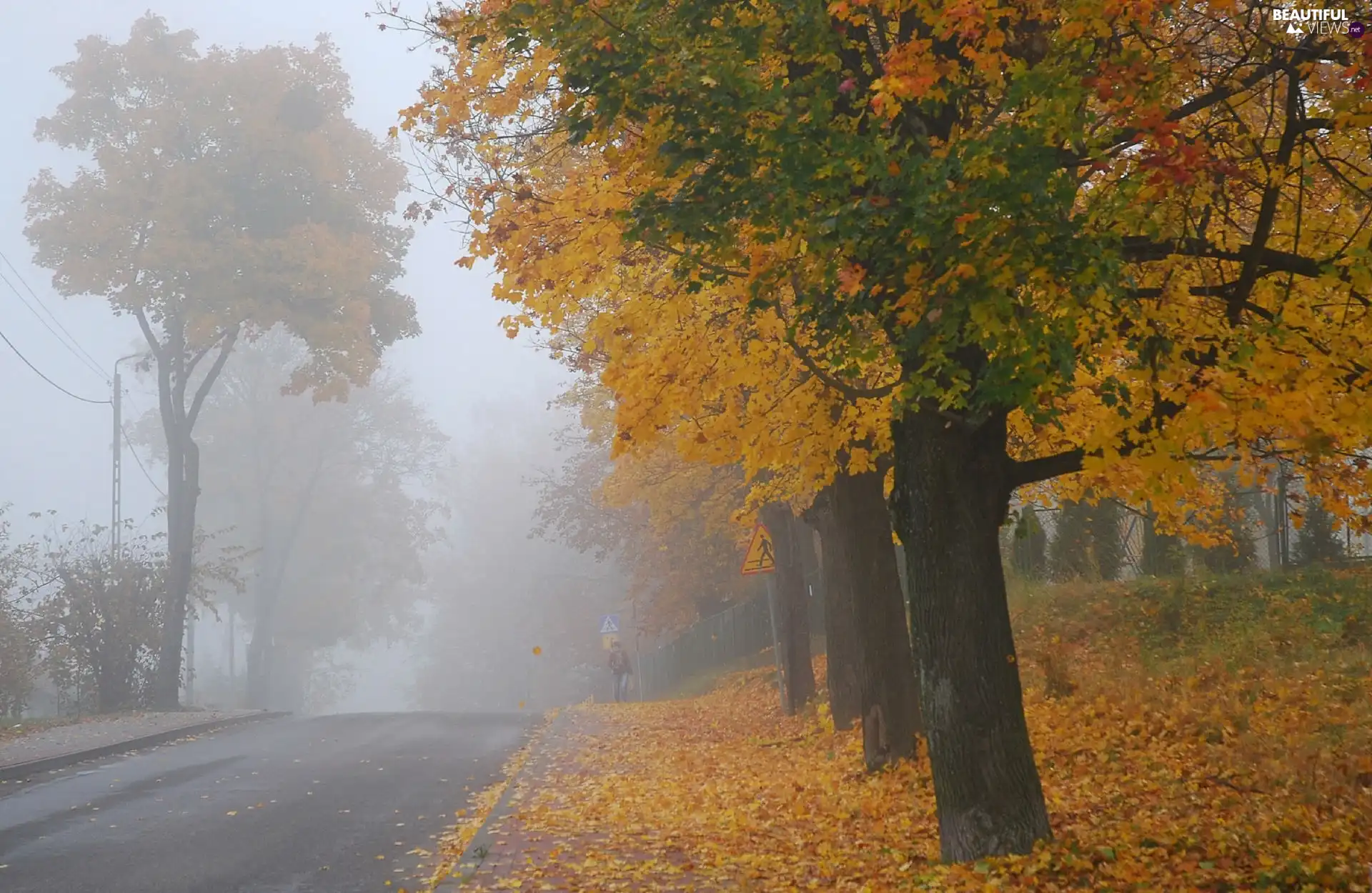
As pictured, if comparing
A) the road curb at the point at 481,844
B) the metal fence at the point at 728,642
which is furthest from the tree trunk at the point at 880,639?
the metal fence at the point at 728,642

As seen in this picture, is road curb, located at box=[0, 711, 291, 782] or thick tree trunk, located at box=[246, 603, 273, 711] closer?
road curb, located at box=[0, 711, 291, 782]

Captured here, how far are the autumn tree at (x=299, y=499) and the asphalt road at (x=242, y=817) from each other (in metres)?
30.2

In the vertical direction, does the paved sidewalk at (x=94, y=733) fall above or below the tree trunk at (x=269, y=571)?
below

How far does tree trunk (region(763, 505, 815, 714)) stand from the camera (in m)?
19.2

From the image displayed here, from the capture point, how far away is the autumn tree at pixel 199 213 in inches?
1140

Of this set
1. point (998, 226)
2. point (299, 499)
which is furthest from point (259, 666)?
point (998, 226)

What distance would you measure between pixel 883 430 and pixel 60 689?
22.4m

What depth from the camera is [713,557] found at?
33.4 meters

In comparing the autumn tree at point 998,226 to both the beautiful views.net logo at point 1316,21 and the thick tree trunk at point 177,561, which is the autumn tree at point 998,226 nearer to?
the beautiful views.net logo at point 1316,21

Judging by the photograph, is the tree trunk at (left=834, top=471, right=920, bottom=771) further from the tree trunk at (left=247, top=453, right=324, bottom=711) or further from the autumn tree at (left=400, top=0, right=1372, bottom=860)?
the tree trunk at (left=247, top=453, right=324, bottom=711)

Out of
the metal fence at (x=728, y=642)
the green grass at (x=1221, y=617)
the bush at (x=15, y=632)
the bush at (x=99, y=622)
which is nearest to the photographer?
the green grass at (x=1221, y=617)

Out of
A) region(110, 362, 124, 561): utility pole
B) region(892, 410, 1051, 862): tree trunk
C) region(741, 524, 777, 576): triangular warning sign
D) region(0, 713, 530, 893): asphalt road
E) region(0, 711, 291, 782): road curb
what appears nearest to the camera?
region(892, 410, 1051, 862): tree trunk

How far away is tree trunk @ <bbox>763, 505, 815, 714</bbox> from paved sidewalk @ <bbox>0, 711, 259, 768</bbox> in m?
9.79

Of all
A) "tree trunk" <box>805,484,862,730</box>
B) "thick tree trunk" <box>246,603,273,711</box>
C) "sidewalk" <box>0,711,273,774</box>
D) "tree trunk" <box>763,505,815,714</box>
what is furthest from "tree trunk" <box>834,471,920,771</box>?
"thick tree trunk" <box>246,603,273,711</box>
